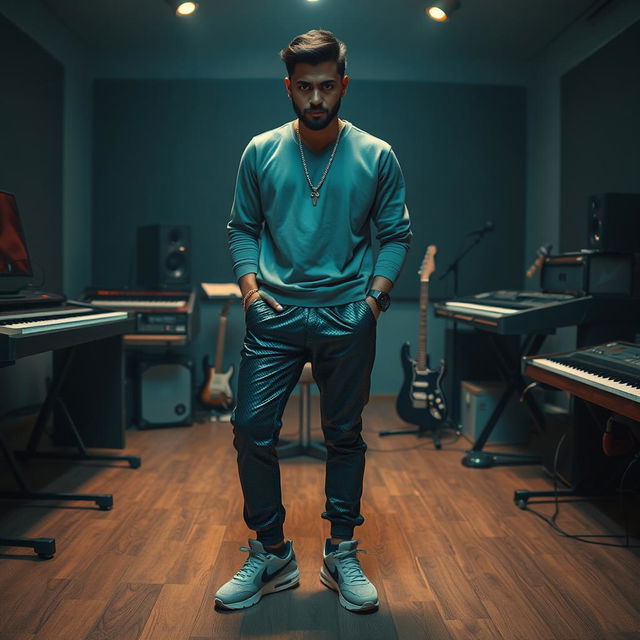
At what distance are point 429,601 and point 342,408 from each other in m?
0.61

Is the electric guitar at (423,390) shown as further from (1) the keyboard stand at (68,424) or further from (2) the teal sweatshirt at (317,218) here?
(2) the teal sweatshirt at (317,218)

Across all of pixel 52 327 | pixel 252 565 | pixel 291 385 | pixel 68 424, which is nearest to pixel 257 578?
pixel 252 565

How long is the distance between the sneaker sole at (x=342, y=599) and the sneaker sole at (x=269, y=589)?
3.1 inches

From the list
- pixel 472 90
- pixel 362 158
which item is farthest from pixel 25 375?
pixel 472 90

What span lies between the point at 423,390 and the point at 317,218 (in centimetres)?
220

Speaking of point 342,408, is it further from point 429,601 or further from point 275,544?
point 429,601

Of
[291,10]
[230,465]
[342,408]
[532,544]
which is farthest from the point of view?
[291,10]

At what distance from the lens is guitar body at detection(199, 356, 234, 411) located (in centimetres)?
438

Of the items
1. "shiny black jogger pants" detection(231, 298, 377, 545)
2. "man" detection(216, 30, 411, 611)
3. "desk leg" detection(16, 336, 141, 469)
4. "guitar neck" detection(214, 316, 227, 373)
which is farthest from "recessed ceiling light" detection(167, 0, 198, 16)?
"shiny black jogger pants" detection(231, 298, 377, 545)

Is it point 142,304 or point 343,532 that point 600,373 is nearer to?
point 343,532

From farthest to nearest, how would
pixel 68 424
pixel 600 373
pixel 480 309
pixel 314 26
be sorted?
pixel 314 26, pixel 68 424, pixel 480 309, pixel 600 373

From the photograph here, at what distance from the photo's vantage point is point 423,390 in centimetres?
379

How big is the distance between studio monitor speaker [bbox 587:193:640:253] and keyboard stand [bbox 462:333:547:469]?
63 centimetres

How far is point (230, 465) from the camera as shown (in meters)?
3.30
